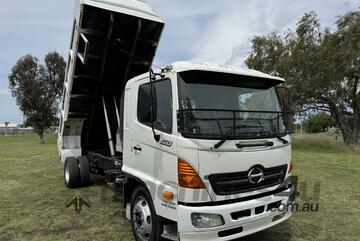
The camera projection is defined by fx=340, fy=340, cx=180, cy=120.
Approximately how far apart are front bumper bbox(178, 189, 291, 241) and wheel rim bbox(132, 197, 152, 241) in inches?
32.2

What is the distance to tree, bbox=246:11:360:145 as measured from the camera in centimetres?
1906

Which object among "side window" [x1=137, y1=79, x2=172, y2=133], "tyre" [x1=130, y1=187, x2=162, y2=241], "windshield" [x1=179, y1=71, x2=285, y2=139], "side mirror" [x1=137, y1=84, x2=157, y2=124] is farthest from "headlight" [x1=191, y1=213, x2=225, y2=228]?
"side mirror" [x1=137, y1=84, x2=157, y2=124]

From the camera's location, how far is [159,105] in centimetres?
441

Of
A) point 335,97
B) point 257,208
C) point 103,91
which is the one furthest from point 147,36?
point 335,97

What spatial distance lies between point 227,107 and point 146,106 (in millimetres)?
1083

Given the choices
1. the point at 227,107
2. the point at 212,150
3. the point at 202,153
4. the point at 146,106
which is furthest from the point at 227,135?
the point at 146,106

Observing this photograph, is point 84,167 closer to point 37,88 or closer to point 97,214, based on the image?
point 97,214

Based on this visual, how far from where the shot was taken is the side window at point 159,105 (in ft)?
13.9

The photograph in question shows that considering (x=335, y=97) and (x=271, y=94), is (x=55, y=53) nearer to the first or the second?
(x=335, y=97)

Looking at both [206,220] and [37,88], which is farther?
[37,88]

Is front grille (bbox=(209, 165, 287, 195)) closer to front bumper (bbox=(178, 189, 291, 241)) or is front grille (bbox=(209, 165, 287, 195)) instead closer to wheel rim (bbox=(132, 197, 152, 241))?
front bumper (bbox=(178, 189, 291, 241))

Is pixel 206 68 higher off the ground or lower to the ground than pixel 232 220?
higher

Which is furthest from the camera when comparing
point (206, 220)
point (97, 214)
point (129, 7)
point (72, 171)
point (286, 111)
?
point (72, 171)

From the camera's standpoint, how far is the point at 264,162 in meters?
4.29
